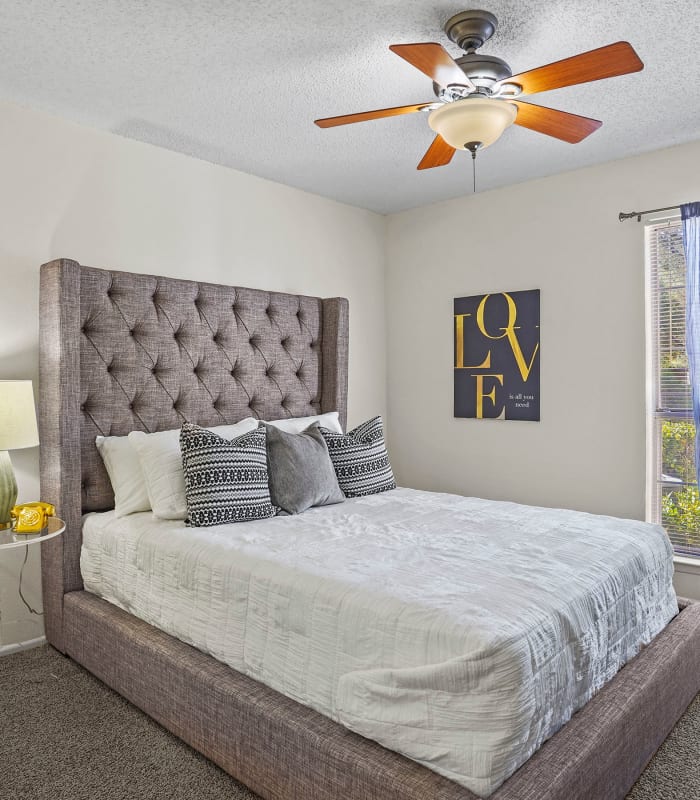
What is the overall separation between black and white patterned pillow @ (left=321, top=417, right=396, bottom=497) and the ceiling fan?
1.48 meters

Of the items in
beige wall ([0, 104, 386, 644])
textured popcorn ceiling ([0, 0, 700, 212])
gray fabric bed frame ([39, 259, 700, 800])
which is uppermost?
textured popcorn ceiling ([0, 0, 700, 212])

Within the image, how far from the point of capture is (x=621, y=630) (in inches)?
74.0

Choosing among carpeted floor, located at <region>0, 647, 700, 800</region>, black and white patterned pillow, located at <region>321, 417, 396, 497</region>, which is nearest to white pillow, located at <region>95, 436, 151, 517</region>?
carpeted floor, located at <region>0, 647, 700, 800</region>

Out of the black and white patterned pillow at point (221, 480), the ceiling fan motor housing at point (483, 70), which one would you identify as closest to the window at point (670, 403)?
the ceiling fan motor housing at point (483, 70)

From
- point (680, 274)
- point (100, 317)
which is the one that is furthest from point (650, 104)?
point (100, 317)

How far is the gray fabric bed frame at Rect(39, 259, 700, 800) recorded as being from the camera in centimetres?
153

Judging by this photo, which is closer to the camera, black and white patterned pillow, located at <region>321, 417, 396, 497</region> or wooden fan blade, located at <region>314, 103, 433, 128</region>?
wooden fan blade, located at <region>314, 103, 433, 128</region>

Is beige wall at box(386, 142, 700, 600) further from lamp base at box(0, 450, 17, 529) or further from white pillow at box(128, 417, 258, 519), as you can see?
lamp base at box(0, 450, 17, 529)

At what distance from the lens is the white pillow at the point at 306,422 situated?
3260mm

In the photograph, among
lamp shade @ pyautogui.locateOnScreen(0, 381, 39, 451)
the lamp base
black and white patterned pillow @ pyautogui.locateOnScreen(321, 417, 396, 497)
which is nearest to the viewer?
lamp shade @ pyautogui.locateOnScreen(0, 381, 39, 451)

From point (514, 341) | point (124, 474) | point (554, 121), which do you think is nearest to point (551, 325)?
point (514, 341)

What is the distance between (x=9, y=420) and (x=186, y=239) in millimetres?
1406

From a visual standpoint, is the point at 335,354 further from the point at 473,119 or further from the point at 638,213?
the point at 473,119

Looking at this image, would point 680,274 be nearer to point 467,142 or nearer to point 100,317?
point 467,142
